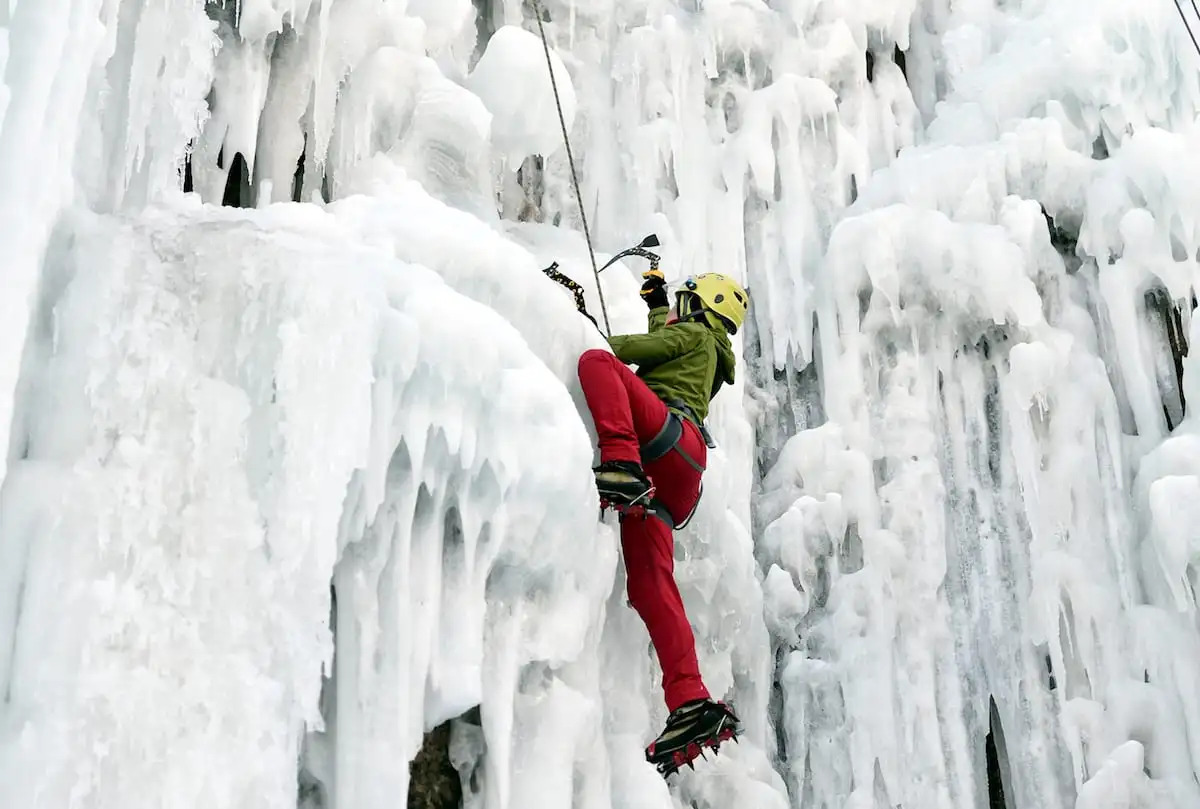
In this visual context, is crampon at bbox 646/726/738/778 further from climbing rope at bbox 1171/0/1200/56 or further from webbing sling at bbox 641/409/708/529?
climbing rope at bbox 1171/0/1200/56

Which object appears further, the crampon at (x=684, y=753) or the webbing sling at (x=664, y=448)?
the webbing sling at (x=664, y=448)

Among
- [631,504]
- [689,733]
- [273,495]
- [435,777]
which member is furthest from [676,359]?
[273,495]

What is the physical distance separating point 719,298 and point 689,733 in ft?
5.28

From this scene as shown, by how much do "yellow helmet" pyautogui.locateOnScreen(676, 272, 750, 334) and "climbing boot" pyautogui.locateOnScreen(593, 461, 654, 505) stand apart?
3.33 ft

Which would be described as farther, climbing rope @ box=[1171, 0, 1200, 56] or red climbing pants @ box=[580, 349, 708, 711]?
climbing rope @ box=[1171, 0, 1200, 56]

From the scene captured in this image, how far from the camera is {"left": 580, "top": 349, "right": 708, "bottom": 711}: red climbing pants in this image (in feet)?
10.8

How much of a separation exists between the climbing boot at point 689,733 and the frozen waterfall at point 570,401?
0.82 ft

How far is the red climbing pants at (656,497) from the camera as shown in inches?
130

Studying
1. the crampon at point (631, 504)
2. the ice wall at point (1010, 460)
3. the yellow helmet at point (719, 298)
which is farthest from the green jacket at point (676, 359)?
the ice wall at point (1010, 460)

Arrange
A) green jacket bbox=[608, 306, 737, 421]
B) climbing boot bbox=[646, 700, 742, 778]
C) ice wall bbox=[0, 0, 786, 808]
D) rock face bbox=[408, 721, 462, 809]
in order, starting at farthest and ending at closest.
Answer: green jacket bbox=[608, 306, 737, 421] → climbing boot bbox=[646, 700, 742, 778] → rock face bbox=[408, 721, 462, 809] → ice wall bbox=[0, 0, 786, 808]

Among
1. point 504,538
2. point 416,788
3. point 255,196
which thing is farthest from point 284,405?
point 255,196

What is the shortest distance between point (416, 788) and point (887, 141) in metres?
4.65

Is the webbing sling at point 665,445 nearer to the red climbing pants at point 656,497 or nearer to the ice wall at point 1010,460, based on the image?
the red climbing pants at point 656,497

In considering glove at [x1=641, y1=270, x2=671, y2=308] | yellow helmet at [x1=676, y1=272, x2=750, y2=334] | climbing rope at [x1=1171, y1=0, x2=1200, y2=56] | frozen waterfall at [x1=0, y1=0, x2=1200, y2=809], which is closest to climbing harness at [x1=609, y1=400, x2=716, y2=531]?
frozen waterfall at [x1=0, y1=0, x2=1200, y2=809]
